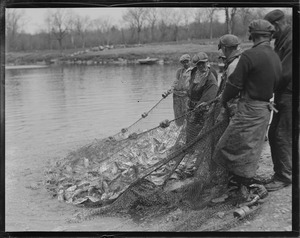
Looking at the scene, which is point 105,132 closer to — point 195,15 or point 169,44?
point 169,44

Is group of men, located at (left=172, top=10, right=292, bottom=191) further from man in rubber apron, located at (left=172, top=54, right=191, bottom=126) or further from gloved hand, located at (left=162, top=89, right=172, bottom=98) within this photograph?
man in rubber apron, located at (left=172, top=54, right=191, bottom=126)

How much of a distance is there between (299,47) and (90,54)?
9.59 ft

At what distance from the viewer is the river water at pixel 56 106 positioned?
5867 mm

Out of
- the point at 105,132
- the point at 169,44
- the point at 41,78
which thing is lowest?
the point at 105,132

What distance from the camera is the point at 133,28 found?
238 inches

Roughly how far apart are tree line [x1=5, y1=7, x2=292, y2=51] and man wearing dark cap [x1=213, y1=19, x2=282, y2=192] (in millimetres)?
522

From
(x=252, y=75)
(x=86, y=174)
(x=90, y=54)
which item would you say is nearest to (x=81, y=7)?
(x=90, y=54)

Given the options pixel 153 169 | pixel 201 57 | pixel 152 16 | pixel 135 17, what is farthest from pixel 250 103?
pixel 135 17

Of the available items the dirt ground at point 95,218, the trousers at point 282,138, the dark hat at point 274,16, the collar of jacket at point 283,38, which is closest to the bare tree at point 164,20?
the dark hat at point 274,16

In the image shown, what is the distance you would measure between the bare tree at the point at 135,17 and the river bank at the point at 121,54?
410 millimetres

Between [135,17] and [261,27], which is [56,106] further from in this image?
[261,27]

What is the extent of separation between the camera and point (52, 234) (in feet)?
17.6

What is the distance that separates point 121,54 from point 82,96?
36.4 inches

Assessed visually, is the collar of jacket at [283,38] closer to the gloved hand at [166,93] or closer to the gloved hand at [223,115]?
the gloved hand at [223,115]
